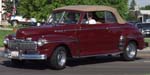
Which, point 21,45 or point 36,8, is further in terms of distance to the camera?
point 36,8

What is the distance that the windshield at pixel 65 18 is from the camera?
16.0 m

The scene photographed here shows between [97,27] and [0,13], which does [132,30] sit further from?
[0,13]

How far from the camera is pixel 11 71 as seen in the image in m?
14.5

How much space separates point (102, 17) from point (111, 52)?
4.03 ft

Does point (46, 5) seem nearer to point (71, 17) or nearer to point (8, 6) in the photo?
point (71, 17)

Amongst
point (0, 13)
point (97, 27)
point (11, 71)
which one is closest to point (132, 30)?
point (97, 27)

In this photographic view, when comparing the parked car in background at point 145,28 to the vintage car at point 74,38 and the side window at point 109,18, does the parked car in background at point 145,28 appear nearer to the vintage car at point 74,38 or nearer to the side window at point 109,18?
the vintage car at point 74,38

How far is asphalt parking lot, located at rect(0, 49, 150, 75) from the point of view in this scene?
1423 centimetres

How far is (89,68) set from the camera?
15445 mm

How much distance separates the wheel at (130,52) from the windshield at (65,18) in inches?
99.9

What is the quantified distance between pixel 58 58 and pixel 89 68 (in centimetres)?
112

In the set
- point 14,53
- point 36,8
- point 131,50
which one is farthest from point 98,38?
point 36,8

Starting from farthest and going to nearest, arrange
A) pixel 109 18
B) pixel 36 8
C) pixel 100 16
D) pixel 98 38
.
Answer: pixel 36 8 < pixel 109 18 < pixel 100 16 < pixel 98 38

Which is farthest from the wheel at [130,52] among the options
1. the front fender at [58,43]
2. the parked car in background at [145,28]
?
the parked car in background at [145,28]
